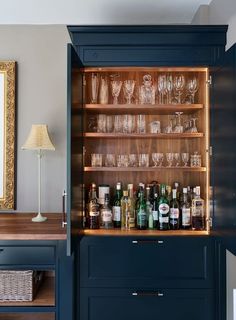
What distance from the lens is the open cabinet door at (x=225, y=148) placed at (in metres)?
A: 1.64

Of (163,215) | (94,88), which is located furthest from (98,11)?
(163,215)

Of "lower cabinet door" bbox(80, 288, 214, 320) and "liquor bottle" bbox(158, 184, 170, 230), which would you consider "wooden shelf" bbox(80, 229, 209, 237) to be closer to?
"liquor bottle" bbox(158, 184, 170, 230)

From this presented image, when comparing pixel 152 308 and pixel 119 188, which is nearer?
pixel 152 308

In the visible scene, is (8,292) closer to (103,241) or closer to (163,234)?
(103,241)

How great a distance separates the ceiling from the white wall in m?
0.11

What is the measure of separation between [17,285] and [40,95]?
4.84 ft

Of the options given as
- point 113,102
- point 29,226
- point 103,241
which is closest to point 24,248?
point 29,226

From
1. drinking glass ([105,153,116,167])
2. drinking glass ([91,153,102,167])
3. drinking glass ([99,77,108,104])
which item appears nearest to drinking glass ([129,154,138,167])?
drinking glass ([105,153,116,167])

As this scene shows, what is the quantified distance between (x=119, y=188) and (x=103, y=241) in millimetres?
420

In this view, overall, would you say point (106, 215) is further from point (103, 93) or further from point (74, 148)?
point (103, 93)

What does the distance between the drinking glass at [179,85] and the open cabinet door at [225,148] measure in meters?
→ 0.31

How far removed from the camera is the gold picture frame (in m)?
2.54

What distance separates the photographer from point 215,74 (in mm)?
1930

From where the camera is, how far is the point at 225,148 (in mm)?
1757
